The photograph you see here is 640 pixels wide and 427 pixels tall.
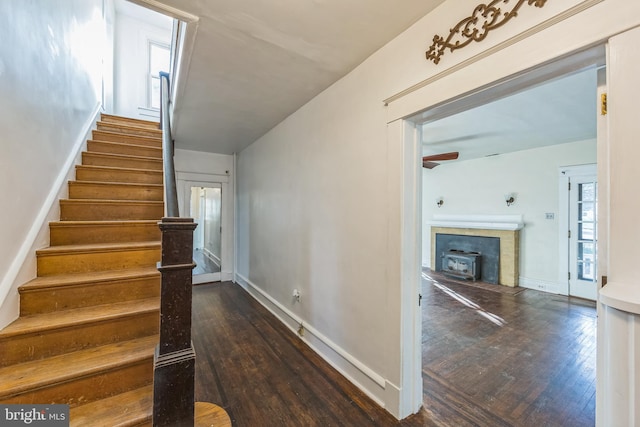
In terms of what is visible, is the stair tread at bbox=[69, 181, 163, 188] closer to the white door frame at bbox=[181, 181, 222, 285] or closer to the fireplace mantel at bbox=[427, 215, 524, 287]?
the white door frame at bbox=[181, 181, 222, 285]

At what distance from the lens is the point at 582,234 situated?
4289 mm

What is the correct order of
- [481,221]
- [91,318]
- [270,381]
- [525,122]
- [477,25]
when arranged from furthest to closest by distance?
1. [481,221]
2. [525,122]
3. [270,381]
4. [91,318]
5. [477,25]

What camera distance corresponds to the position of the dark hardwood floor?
1746mm

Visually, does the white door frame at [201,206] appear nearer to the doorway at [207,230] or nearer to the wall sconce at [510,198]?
the doorway at [207,230]

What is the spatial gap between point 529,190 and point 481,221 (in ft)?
3.19

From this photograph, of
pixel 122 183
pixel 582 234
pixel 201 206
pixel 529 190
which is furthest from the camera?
pixel 201 206

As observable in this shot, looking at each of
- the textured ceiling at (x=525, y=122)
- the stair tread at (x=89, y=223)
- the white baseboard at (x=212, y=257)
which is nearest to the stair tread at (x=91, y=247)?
the stair tread at (x=89, y=223)

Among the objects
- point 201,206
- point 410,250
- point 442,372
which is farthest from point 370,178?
point 201,206

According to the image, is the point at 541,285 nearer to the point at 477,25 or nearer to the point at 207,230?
the point at 477,25

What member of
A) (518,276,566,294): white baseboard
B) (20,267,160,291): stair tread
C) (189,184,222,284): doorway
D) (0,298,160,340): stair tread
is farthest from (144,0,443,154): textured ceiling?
(518,276,566,294): white baseboard

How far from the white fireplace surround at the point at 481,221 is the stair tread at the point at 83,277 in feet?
18.4

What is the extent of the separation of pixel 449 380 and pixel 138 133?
467 centimetres

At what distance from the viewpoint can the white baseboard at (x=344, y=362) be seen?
1.80m

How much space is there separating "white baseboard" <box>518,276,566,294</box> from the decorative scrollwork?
16.3 feet
